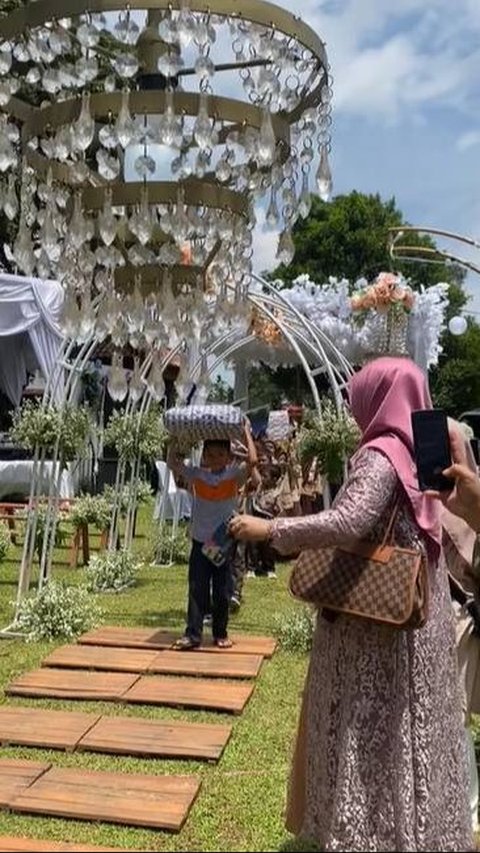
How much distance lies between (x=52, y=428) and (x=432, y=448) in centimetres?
489

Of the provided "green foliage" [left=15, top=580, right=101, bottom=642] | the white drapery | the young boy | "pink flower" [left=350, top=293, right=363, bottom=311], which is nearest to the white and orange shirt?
the young boy

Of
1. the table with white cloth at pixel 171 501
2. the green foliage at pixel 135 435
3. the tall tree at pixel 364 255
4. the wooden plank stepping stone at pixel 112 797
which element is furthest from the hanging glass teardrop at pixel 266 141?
the tall tree at pixel 364 255

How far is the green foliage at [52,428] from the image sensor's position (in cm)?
721

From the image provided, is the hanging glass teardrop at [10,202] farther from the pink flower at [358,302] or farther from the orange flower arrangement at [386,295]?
the pink flower at [358,302]

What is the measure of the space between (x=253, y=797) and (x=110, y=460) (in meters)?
12.3

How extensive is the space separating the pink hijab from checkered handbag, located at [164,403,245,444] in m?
4.04

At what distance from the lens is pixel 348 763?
278cm

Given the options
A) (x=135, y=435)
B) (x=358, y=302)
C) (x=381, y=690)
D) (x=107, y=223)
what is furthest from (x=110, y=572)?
(x=381, y=690)

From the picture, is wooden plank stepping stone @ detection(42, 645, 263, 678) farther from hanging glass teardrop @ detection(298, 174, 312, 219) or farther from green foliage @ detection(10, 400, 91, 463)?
hanging glass teardrop @ detection(298, 174, 312, 219)

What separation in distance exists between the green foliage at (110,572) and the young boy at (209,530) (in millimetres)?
2510

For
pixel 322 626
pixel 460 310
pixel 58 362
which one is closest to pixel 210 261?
pixel 322 626

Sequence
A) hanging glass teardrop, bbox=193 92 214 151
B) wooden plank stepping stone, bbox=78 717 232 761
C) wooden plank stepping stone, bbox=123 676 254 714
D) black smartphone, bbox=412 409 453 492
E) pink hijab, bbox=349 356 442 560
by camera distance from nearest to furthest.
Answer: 1. black smartphone, bbox=412 409 453 492
2. pink hijab, bbox=349 356 442 560
3. hanging glass teardrop, bbox=193 92 214 151
4. wooden plank stepping stone, bbox=78 717 232 761
5. wooden plank stepping stone, bbox=123 676 254 714

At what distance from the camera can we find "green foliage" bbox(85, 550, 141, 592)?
920 centimetres

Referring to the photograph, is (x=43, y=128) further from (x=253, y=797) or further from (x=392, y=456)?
(x=253, y=797)
